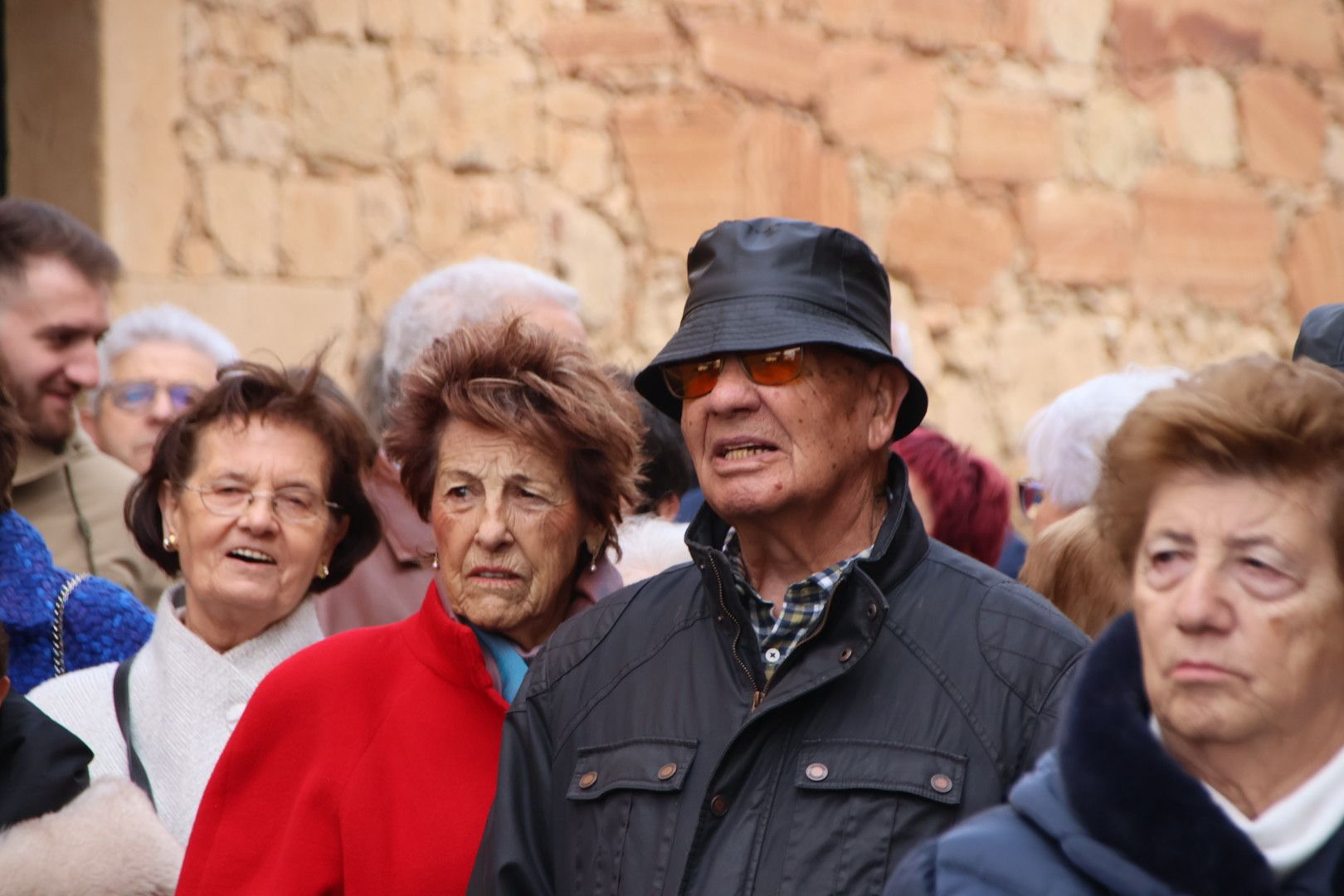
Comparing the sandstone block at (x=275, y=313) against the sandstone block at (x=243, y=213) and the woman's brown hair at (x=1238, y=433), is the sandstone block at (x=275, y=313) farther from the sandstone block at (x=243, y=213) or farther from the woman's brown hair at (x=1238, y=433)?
the woman's brown hair at (x=1238, y=433)

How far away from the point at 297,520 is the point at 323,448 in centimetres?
16

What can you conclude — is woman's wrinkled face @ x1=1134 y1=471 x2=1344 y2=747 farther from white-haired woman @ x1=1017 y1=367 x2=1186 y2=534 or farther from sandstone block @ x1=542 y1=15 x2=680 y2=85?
sandstone block @ x1=542 y1=15 x2=680 y2=85

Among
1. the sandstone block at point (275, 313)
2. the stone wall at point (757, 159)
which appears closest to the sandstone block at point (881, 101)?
the stone wall at point (757, 159)

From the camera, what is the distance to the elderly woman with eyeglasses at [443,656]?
2709 millimetres

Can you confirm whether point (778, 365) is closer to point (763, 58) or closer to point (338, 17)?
point (338, 17)

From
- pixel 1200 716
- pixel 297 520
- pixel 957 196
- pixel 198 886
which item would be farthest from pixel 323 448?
pixel 957 196

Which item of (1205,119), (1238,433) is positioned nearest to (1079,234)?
(1205,119)

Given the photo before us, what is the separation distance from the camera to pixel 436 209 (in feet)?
20.1

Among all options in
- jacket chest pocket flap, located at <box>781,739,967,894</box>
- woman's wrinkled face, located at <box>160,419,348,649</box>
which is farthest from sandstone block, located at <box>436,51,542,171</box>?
jacket chest pocket flap, located at <box>781,739,967,894</box>

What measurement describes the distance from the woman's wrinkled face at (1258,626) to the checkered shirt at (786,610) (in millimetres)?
675

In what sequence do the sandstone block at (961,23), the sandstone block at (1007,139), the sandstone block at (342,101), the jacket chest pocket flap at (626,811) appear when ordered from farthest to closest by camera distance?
the sandstone block at (1007,139) < the sandstone block at (961,23) < the sandstone block at (342,101) < the jacket chest pocket flap at (626,811)

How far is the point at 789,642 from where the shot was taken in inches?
96.2

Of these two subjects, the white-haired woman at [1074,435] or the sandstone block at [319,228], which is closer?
the white-haired woman at [1074,435]

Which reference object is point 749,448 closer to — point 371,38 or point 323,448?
point 323,448
